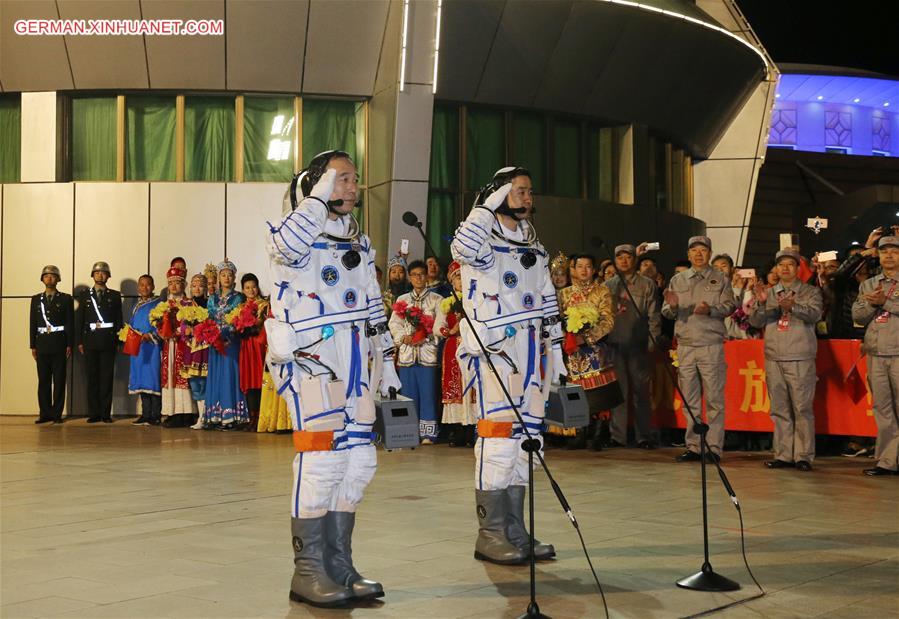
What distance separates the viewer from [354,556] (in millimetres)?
7020

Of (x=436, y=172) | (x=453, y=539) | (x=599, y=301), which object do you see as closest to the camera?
(x=453, y=539)

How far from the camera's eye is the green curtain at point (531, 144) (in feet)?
67.8

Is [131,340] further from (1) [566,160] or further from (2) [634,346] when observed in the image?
(1) [566,160]

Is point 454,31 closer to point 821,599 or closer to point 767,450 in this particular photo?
point 767,450

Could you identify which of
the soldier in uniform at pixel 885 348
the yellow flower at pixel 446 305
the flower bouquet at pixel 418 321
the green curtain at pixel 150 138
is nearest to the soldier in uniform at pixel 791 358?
the soldier in uniform at pixel 885 348

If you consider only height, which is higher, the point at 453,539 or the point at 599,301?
the point at 599,301

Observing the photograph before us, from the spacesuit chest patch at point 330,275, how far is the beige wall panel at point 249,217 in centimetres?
1317

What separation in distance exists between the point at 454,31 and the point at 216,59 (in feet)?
13.3

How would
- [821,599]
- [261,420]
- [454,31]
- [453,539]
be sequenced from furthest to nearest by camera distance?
[454,31] → [261,420] → [453,539] → [821,599]

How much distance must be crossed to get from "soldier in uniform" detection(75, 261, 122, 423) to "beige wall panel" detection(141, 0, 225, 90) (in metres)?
3.56

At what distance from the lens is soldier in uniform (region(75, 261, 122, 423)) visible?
17516 mm

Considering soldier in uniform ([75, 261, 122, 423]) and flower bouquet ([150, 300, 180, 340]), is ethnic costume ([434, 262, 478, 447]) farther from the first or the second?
soldier in uniform ([75, 261, 122, 423])

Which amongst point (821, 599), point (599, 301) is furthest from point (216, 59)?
point (821, 599)

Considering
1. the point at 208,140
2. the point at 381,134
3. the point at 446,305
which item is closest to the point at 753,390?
the point at 446,305
